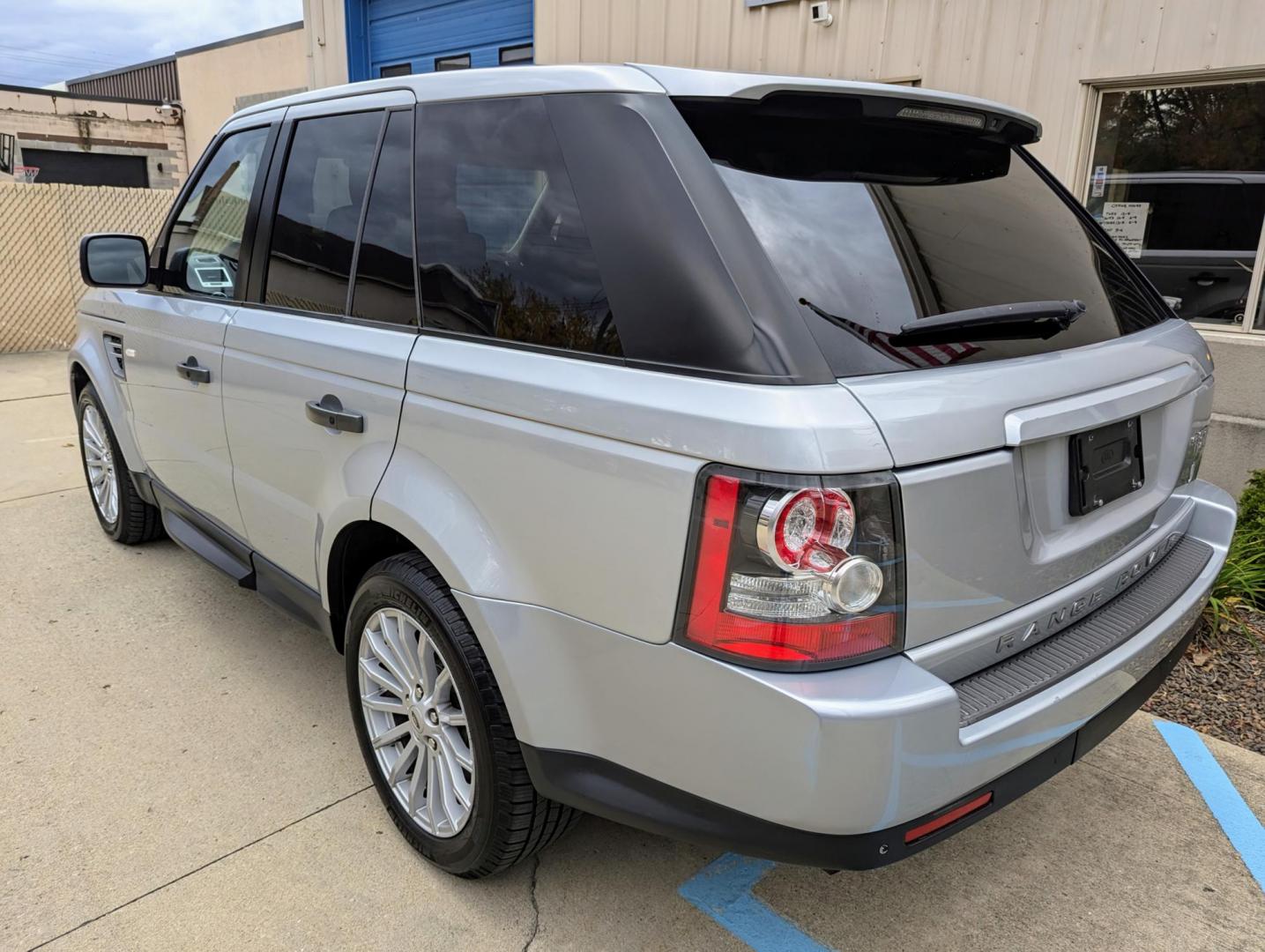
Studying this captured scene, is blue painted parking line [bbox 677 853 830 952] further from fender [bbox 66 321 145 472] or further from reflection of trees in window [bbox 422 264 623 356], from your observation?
fender [bbox 66 321 145 472]

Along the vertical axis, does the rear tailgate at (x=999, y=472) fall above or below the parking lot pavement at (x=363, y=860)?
above

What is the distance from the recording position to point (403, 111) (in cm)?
250

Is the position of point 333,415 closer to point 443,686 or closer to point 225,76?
point 443,686

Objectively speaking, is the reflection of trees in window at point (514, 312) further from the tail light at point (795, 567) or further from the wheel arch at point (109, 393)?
the wheel arch at point (109, 393)

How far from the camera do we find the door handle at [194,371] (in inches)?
126

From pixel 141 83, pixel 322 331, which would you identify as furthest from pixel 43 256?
pixel 141 83

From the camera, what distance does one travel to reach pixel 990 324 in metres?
1.84

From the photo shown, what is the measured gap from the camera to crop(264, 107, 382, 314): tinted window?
2.63 m

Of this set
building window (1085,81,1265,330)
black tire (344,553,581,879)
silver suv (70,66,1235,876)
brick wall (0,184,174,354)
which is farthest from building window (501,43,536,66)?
black tire (344,553,581,879)

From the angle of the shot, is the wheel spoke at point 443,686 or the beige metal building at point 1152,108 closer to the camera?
the wheel spoke at point 443,686

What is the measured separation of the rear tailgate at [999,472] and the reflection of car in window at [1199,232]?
3.37m

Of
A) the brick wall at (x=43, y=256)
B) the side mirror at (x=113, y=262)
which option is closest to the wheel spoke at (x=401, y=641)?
the side mirror at (x=113, y=262)

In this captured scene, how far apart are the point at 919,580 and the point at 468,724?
1095mm

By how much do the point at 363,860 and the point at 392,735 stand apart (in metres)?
0.35
